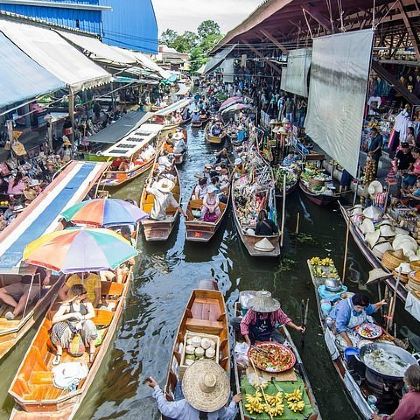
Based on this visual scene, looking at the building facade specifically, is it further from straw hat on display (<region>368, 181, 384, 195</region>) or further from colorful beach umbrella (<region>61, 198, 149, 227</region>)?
straw hat on display (<region>368, 181, 384, 195</region>)

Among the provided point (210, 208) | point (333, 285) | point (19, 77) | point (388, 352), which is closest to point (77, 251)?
point (333, 285)

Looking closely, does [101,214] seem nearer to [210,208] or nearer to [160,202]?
[160,202]

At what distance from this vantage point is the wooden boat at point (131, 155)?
16328mm

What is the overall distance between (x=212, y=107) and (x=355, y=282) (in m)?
25.2

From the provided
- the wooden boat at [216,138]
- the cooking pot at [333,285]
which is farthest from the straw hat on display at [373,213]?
the wooden boat at [216,138]

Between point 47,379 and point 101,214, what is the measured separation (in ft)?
11.1

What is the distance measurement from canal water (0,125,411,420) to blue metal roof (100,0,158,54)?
18.7 metres

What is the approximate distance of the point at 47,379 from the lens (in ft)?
21.7

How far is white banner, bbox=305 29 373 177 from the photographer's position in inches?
337

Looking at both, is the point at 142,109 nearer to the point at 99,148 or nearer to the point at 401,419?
the point at 99,148

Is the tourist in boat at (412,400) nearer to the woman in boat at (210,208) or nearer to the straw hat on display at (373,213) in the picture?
the straw hat on display at (373,213)

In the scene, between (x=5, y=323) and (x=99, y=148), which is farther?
(x=99, y=148)

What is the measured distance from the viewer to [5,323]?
7.50 metres

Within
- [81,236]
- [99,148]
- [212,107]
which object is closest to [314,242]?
[81,236]
